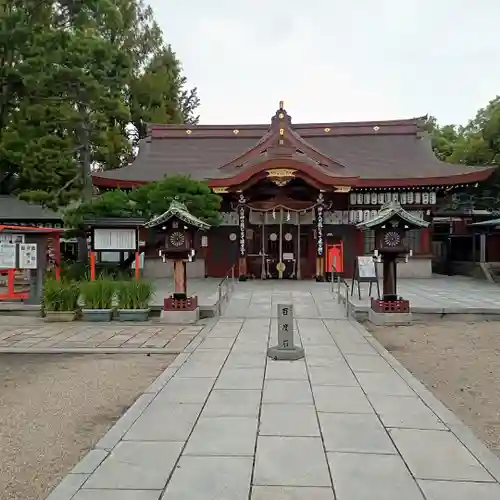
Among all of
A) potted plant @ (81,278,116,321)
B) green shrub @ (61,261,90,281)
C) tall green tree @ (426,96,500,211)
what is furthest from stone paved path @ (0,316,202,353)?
tall green tree @ (426,96,500,211)

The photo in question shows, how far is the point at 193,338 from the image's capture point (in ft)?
30.6

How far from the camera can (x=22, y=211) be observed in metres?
25.0

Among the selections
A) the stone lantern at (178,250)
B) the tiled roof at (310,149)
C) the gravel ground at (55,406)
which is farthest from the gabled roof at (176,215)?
the tiled roof at (310,149)

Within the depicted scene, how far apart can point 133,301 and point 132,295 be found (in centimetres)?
13

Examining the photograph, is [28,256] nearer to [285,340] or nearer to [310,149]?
[285,340]

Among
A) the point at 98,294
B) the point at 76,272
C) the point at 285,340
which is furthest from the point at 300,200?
the point at 285,340

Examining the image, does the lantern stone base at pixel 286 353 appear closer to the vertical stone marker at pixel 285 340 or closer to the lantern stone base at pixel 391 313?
the vertical stone marker at pixel 285 340

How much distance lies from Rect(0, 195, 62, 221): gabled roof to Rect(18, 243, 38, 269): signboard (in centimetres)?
1176

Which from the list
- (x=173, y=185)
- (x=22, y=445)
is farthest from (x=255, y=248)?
(x=22, y=445)

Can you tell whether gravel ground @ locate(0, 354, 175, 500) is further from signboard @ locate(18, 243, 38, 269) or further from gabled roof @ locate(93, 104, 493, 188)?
gabled roof @ locate(93, 104, 493, 188)

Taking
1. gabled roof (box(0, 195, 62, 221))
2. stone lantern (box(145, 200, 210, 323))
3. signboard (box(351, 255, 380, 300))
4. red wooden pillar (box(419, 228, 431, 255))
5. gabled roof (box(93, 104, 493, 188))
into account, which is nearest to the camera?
stone lantern (box(145, 200, 210, 323))

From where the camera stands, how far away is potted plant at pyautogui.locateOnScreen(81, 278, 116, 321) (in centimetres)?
1116

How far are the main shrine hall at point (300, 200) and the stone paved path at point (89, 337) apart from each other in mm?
9357

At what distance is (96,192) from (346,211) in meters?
12.2
